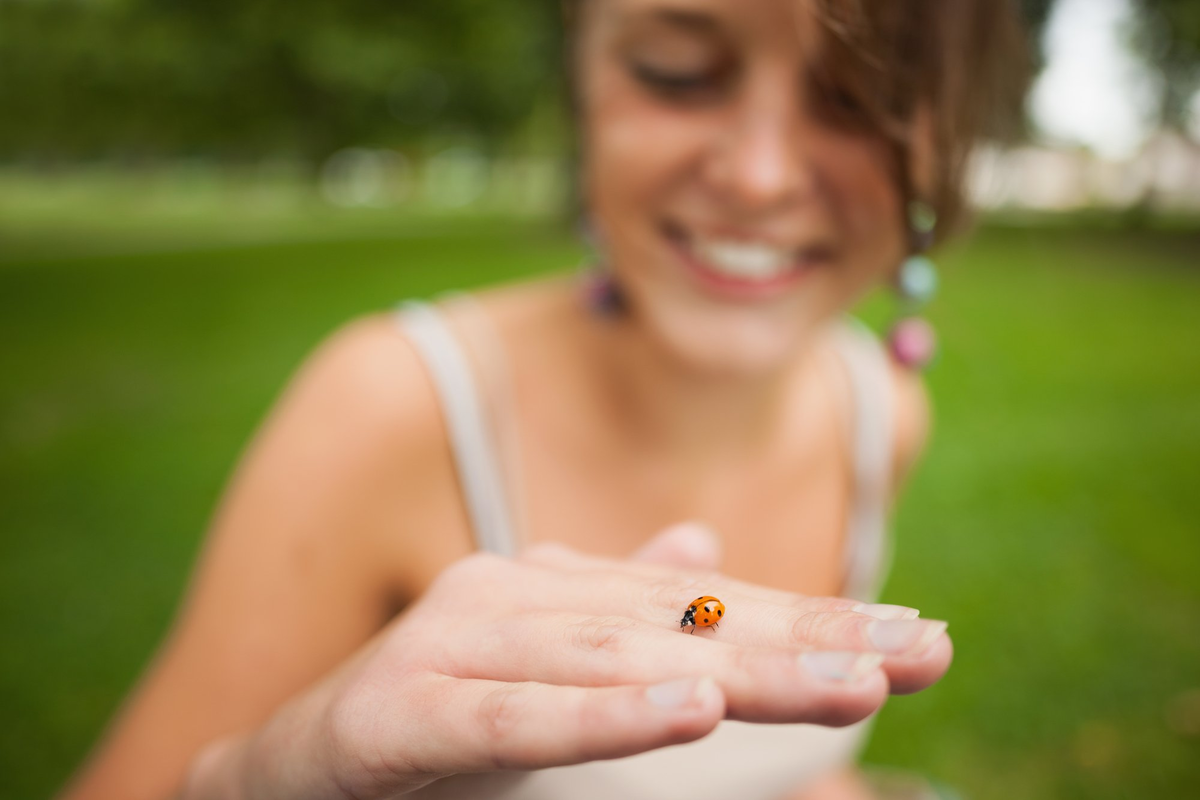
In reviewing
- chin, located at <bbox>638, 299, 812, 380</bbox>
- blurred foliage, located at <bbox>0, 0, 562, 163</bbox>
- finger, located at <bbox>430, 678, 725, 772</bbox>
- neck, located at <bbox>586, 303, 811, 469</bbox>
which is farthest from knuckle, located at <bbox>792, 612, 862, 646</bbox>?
blurred foliage, located at <bbox>0, 0, 562, 163</bbox>

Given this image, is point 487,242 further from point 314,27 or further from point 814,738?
point 814,738

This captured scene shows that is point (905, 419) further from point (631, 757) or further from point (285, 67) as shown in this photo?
point (285, 67)

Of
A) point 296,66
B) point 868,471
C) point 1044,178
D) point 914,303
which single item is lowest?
point 868,471

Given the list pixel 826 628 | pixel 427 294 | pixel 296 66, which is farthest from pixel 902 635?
pixel 427 294

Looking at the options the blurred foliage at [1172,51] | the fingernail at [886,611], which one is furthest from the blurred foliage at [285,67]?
the blurred foliage at [1172,51]

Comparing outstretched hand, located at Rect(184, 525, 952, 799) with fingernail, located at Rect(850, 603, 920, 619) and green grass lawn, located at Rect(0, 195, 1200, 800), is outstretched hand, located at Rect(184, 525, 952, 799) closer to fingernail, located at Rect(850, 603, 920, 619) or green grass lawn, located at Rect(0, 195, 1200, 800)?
fingernail, located at Rect(850, 603, 920, 619)

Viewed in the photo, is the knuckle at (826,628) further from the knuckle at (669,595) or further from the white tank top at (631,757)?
the white tank top at (631,757)

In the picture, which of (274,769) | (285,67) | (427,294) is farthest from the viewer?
(427,294)
